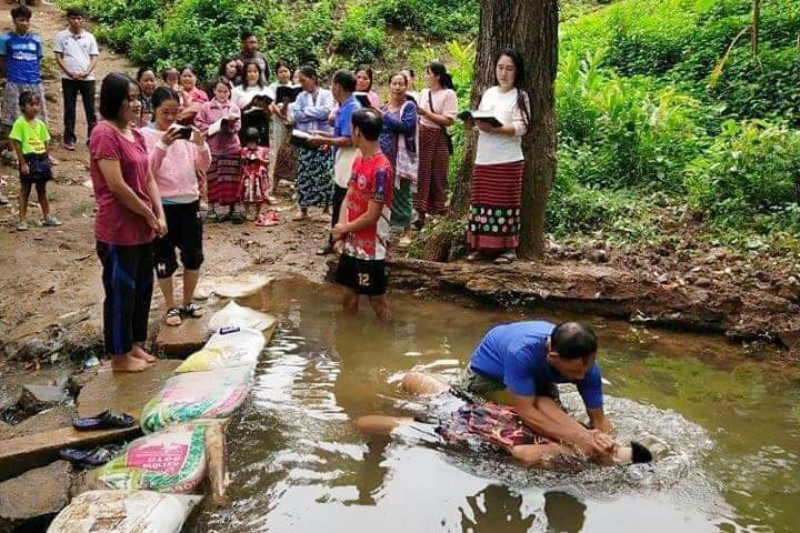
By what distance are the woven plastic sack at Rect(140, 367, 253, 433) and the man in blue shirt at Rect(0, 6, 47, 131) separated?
19.8ft

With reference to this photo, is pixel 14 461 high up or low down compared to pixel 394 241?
down

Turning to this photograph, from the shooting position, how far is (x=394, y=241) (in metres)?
7.41

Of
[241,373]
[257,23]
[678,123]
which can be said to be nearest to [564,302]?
[241,373]

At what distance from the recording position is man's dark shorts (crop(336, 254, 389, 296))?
206 inches

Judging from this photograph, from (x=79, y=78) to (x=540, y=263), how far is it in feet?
22.5

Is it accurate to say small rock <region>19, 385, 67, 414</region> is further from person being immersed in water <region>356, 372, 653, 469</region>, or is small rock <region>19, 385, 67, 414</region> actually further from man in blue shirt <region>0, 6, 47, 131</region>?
man in blue shirt <region>0, 6, 47, 131</region>

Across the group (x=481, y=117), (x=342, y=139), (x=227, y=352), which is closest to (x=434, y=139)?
(x=342, y=139)

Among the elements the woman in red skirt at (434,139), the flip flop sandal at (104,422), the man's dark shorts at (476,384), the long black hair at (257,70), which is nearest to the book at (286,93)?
the long black hair at (257,70)

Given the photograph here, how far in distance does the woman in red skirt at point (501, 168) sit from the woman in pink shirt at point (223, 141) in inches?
121

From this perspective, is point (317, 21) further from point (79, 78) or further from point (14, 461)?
point (14, 461)

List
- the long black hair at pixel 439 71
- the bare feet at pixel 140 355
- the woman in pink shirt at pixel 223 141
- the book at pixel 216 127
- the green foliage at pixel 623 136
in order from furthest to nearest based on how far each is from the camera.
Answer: the green foliage at pixel 623 136, the woman in pink shirt at pixel 223 141, the book at pixel 216 127, the long black hair at pixel 439 71, the bare feet at pixel 140 355

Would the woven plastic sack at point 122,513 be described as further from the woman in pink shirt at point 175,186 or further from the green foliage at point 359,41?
the green foliage at point 359,41

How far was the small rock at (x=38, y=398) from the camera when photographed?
438cm

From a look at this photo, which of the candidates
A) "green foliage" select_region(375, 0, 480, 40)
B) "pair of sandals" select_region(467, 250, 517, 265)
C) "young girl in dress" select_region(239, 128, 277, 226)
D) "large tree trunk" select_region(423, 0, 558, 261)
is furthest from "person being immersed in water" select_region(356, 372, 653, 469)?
"green foliage" select_region(375, 0, 480, 40)
